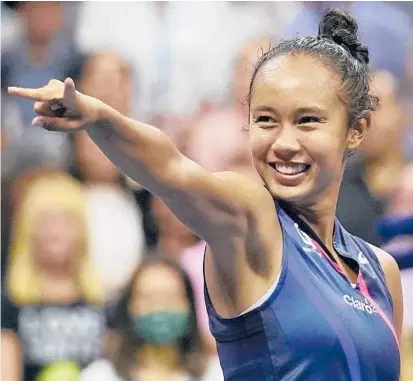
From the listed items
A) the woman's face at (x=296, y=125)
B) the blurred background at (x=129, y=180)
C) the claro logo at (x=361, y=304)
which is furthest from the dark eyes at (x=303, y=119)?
the blurred background at (x=129, y=180)

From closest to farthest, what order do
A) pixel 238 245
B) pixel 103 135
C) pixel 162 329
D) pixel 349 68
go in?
pixel 103 135 → pixel 238 245 → pixel 349 68 → pixel 162 329

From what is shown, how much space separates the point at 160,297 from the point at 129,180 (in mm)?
305

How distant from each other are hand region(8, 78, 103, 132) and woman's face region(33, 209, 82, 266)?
1.41m

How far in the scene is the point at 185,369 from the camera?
211 cm

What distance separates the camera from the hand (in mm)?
732

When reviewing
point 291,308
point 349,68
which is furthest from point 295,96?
point 291,308

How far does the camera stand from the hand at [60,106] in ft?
2.40

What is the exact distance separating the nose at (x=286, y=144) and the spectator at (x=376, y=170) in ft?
4.09

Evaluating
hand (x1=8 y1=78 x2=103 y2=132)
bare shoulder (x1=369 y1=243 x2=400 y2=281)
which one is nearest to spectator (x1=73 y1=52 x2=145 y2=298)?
bare shoulder (x1=369 y1=243 x2=400 y2=281)

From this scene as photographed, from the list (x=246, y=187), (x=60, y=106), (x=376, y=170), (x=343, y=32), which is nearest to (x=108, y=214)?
(x=376, y=170)

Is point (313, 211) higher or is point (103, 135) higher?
point (103, 135)

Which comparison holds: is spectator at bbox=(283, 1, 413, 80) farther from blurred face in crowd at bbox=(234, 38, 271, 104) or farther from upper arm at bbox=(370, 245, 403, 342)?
upper arm at bbox=(370, 245, 403, 342)

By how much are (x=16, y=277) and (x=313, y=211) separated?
1230 millimetres

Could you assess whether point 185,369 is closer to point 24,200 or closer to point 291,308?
point 24,200
